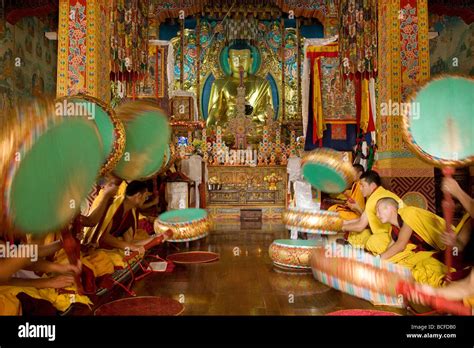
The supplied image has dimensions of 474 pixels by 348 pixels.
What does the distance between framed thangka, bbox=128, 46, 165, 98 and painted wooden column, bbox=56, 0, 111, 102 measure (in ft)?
16.0

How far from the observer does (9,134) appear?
1.71 metres

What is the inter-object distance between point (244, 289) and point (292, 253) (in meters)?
0.80

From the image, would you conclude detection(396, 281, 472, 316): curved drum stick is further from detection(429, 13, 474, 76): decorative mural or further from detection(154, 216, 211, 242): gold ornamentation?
detection(429, 13, 474, 76): decorative mural

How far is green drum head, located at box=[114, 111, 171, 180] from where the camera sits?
3357 millimetres

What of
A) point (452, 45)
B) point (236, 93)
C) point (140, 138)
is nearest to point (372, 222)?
point (140, 138)

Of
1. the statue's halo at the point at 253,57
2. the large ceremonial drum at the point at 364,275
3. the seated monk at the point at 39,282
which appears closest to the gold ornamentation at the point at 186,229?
the seated monk at the point at 39,282

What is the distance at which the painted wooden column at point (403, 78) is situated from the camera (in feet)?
16.1

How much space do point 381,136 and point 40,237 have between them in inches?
174

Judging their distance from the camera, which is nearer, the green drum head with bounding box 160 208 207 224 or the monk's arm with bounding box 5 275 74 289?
the monk's arm with bounding box 5 275 74 289

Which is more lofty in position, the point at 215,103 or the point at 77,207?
the point at 215,103

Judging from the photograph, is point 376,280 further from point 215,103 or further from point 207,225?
point 215,103

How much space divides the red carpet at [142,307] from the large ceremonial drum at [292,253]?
4.65 ft

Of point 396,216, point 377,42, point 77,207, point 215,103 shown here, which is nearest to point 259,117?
point 215,103

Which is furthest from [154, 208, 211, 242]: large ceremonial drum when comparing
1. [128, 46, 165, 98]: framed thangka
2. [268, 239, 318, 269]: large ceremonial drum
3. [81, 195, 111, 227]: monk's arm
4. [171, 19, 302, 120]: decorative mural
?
[171, 19, 302, 120]: decorative mural
